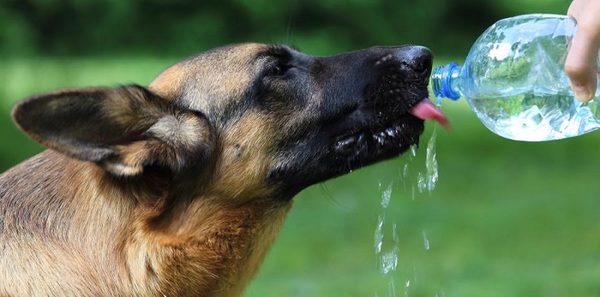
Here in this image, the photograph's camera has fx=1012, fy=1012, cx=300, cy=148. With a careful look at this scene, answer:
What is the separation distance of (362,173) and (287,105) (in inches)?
331

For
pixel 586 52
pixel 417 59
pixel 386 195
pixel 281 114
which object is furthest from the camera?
pixel 386 195

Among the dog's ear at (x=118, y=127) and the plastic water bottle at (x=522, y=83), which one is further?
the plastic water bottle at (x=522, y=83)

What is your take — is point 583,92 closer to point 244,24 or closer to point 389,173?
point 389,173

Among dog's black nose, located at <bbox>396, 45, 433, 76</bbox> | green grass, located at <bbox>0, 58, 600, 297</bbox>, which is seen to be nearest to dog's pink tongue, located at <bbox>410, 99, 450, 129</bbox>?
dog's black nose, located at <bbox>396, 45, 433, 76</bbox>

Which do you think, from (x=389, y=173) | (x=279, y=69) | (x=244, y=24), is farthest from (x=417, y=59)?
(x=244, y=24)

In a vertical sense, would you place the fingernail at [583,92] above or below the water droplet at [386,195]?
above

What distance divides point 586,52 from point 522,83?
1308 millimetres

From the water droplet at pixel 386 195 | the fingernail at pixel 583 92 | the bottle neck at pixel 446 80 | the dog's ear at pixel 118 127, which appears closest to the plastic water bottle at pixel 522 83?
the bottle neck at pixel 446 80

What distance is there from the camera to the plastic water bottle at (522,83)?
4.75 m

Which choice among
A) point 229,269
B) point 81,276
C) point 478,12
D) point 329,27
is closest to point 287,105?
point 229,269

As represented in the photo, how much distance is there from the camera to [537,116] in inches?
193

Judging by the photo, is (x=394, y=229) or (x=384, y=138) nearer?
(x=384, y=138)

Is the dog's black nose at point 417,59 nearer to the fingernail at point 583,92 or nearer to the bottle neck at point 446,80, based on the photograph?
the bottle neck at point 446,80

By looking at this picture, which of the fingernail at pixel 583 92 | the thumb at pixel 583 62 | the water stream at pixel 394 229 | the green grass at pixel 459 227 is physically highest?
the thumb at pixel 583 62
